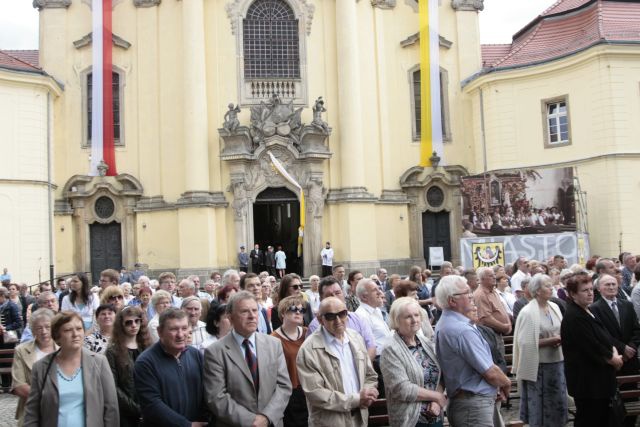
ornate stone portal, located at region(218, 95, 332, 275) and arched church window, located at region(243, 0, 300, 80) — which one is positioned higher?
arched church window, located at region(243, 0, 300, 80)

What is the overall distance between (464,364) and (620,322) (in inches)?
136

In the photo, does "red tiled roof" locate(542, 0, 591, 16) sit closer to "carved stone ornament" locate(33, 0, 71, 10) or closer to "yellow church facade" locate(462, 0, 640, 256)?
"yellow church facade" locate(462, 0, 640, 256)

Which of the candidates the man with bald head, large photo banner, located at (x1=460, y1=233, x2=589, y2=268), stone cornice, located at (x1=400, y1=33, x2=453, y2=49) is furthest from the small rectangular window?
the man with bald head

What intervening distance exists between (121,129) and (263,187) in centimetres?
609

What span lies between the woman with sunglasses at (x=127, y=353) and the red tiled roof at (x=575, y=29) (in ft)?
76.2

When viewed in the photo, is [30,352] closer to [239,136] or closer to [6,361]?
[6,361]

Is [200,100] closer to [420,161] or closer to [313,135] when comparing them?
[313,135]

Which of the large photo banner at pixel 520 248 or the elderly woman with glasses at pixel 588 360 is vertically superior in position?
the large photo banner at pixel 520 248

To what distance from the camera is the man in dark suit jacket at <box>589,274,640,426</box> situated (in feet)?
26.7

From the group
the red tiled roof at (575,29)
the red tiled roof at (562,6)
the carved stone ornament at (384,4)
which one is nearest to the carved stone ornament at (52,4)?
the carved stone ornament at (384,4)

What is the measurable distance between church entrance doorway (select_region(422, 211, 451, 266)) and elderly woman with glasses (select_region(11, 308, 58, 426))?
22.9 meters

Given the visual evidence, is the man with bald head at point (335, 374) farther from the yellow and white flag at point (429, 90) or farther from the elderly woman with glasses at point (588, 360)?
the yellow and white flag at point (429, 90)

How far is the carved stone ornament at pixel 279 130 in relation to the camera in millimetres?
27406

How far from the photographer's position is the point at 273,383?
6.18 meters
